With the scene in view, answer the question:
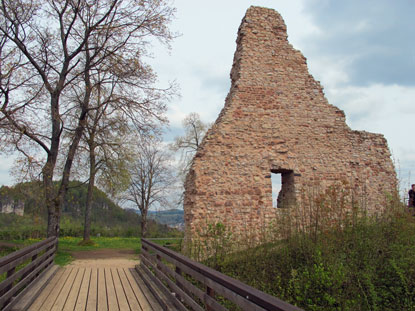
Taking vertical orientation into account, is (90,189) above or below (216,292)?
above

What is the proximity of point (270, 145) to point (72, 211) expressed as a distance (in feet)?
145

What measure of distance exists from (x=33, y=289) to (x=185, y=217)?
5.04 meters

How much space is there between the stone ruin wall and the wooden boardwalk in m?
2.80

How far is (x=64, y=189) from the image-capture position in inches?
525

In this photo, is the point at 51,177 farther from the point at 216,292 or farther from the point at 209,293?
the point at 216,292

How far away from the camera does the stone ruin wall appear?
10148 mm

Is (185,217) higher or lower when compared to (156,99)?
lower

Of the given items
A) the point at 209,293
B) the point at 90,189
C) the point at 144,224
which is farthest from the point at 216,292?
the point at 144,224

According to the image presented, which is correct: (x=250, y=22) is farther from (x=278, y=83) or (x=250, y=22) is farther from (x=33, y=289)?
(x=33, y=289)

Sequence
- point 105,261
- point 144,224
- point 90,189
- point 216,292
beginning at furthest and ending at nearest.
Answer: point 144,224
point 90,189
point 105,261
point 216,292

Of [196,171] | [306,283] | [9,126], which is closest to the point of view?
[306,283]

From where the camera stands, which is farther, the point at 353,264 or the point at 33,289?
the point at 33,289

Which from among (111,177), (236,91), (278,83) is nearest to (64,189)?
(111,177)

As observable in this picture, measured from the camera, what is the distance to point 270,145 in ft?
35.4
